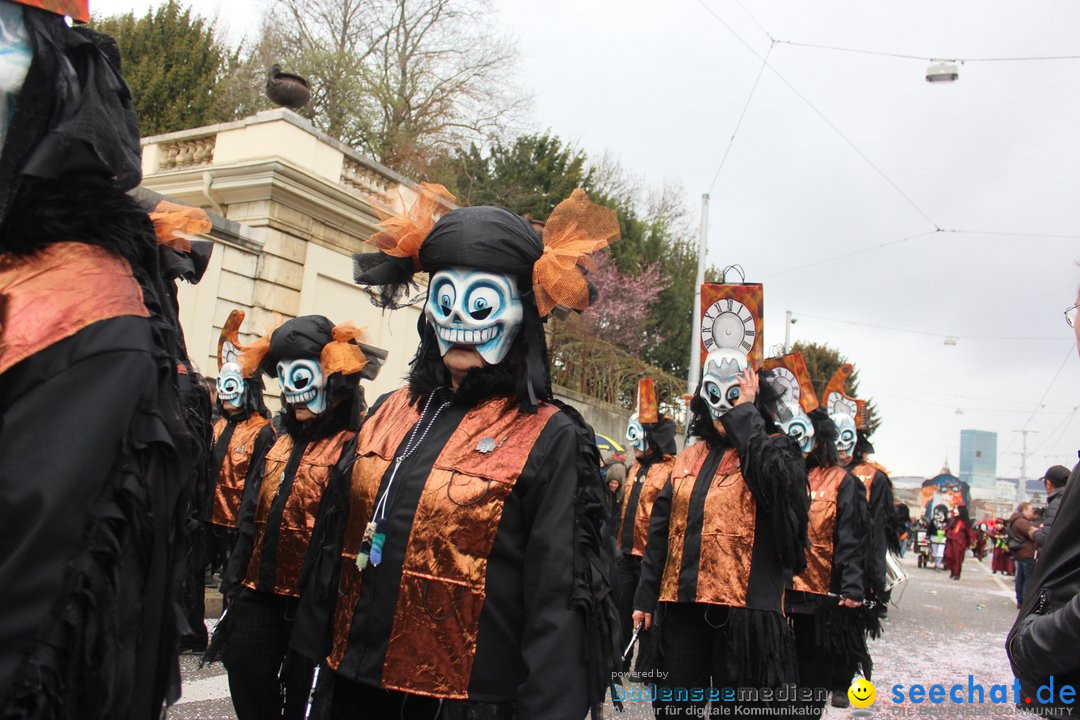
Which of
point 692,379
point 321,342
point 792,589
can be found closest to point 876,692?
point 792,589

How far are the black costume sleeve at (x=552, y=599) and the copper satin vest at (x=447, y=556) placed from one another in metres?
0.10

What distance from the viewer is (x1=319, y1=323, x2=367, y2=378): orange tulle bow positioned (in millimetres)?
4566

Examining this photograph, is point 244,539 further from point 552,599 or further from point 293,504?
point 552,599

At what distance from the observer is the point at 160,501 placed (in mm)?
1597

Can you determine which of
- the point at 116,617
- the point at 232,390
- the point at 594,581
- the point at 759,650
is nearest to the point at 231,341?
the point at 232,390

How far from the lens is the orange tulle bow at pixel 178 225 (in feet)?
8.77

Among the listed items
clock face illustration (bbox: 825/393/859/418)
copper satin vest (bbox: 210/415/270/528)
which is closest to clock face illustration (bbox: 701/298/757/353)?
copper satin vest (bbox: 210/415/270/528)

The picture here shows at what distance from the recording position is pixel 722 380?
4.80 m

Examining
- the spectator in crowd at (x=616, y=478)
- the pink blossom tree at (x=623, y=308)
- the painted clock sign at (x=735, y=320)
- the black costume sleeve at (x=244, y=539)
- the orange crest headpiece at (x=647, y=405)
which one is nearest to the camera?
the black costume sleeve at (x=244, y=539)

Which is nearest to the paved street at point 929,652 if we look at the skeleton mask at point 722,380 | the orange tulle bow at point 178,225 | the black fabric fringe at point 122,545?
the skeleton mask at point 722,380

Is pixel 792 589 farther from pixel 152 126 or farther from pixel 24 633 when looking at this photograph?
pixel 152 126

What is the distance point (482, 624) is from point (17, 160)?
163 cm

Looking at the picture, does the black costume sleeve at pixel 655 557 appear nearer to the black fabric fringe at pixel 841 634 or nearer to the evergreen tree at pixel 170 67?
the black fabric fringe at pixel 841 634

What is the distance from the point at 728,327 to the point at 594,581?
2847 mm
